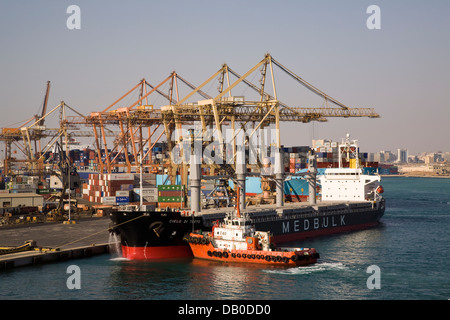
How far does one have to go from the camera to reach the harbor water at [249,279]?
34500 mm

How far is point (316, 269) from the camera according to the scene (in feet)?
136

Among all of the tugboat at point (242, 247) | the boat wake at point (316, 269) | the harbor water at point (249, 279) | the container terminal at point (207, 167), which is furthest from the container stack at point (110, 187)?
the boat wake at point (316, 269)

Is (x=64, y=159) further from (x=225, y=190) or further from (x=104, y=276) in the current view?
(x=104, y=276)

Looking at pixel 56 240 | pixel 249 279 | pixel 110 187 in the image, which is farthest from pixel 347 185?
pixel 56 240

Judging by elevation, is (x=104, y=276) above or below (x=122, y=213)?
below

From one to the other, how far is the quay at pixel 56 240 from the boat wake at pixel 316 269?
17491 millimetres

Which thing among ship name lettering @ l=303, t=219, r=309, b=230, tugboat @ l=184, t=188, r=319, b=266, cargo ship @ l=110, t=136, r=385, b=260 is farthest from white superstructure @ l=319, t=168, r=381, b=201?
tugboat @ l=184, t=188, r=319, b=266

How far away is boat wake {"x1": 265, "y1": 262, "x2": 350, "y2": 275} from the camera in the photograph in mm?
40312

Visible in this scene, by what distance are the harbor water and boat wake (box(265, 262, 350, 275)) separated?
76 millimetres

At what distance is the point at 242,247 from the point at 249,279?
5.60 metres
